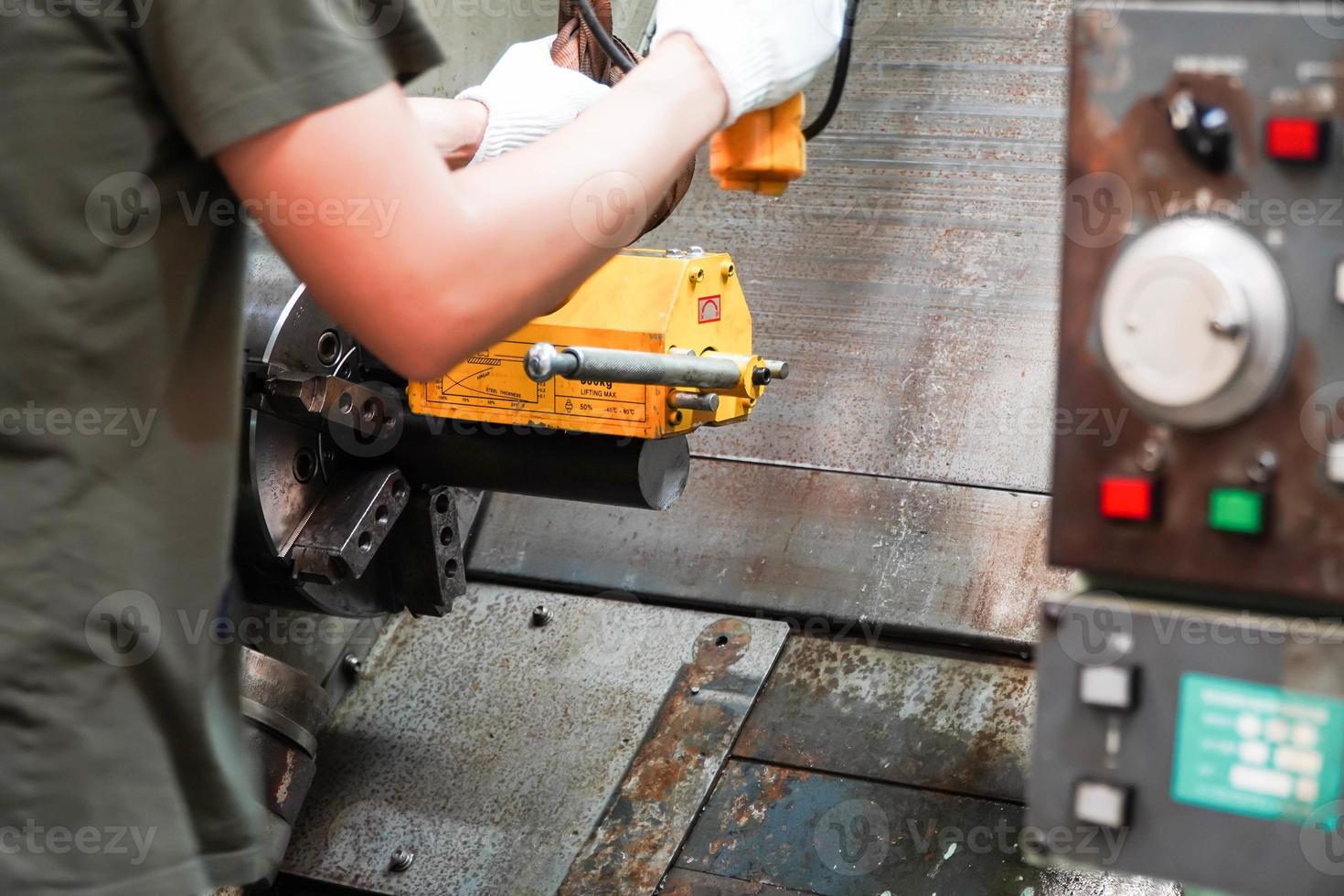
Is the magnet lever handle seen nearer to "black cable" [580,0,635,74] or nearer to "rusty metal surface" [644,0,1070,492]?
"black cable" [580,0,635,74]

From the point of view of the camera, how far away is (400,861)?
5.14 feet

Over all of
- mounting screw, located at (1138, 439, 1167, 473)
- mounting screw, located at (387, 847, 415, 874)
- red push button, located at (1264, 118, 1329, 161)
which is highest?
red push button, located at (1264, 118, 1329, 161)

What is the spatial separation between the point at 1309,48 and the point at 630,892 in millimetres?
1155

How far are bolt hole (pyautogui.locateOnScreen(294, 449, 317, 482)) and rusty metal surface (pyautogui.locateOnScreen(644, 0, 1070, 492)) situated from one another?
1.99ft

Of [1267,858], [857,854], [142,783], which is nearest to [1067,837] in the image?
[1267,858]

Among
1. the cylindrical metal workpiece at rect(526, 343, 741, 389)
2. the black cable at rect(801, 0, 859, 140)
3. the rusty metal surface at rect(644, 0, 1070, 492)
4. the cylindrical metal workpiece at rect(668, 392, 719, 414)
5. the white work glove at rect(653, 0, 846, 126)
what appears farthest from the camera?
the rusty metal surface at rect(644, 0, 1070, 492)

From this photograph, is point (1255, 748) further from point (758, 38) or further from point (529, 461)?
point (529, 461)

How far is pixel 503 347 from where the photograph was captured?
144 centimetres

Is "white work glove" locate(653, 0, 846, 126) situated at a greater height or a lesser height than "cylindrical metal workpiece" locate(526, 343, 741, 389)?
greater

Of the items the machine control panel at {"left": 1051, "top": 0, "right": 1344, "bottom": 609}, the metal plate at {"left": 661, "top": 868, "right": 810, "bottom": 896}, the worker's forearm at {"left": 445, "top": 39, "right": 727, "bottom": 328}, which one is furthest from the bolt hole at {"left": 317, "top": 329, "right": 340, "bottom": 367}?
the machine control panel at {"left": 1051, "top": 0, "right": 1344, "bottom": 609}

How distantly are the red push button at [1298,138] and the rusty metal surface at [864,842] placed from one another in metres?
0.99

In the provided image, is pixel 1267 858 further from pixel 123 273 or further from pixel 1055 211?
pixel 1055 211

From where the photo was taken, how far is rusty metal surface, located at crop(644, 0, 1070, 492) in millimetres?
1743

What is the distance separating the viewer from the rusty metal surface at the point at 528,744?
1.53 meters
